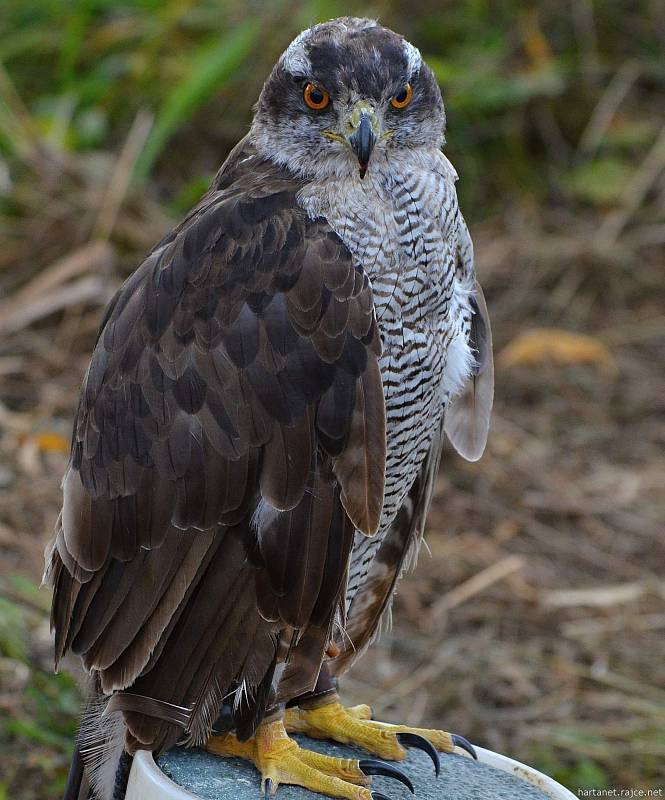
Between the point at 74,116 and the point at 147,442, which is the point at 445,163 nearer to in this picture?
the point at 147,442

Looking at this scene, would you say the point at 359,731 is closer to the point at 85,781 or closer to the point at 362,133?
the point at 85,781

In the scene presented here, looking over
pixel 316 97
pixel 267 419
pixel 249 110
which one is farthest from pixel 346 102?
pixel 249 110

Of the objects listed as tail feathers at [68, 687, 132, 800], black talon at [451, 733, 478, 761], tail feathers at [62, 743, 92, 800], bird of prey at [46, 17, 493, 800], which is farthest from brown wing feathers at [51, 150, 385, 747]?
black talon at [451, 733, 478, 761]

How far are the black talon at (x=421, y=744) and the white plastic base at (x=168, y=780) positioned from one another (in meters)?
0.15

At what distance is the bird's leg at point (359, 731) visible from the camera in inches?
114

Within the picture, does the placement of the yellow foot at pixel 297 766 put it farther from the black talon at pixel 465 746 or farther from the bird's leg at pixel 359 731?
the black talon at pixel 465 746

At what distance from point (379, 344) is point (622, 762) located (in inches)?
75.1

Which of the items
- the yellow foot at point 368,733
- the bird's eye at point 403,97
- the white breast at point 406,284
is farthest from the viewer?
the yellow foot at point 368,733

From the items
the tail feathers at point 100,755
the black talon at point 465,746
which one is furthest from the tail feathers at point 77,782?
the black talon at point 465,746

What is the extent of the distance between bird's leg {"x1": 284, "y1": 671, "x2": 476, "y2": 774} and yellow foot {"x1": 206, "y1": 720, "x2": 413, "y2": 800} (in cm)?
10

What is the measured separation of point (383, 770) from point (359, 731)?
15cm

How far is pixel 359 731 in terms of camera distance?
2.93m

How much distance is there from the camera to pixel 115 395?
269 centimetres

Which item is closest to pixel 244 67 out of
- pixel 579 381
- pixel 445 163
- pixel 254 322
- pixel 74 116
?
pixel 74 116
